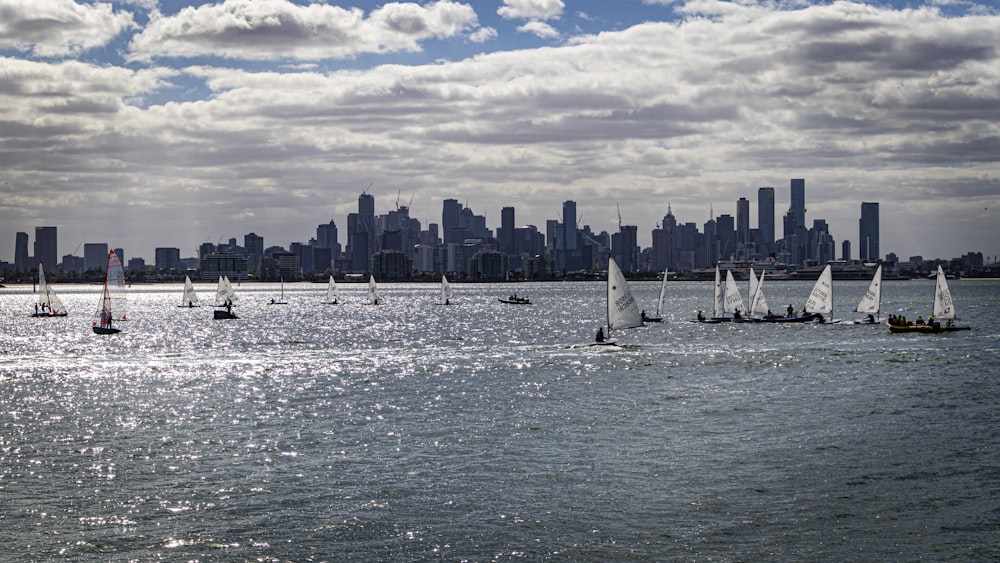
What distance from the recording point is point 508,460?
41469 mm

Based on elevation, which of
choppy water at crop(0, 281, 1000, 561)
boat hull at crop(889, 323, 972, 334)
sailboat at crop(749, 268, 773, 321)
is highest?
sailboat at crop(749, 268, 773, 321)

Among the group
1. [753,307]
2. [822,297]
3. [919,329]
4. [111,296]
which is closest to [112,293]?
[111,296]

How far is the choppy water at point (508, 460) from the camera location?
29922 millimetres

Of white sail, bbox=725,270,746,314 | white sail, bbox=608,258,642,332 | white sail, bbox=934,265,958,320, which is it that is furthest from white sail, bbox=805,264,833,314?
white sail, bbox=608,258,642,332

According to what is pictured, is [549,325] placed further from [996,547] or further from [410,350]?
[996,547]

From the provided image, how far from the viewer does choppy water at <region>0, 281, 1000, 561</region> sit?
29922 mm

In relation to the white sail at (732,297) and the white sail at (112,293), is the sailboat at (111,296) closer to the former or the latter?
the white sail at (112,293)

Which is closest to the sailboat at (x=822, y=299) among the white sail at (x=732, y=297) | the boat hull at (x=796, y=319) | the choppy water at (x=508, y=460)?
the boat hull at (x=796, y=319)

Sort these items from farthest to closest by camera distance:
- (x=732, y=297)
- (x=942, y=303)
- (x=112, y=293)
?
1. (x=732, y=297)
2. (x=112, y=293)
3. (x=942, y=303)

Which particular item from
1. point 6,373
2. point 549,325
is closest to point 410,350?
point 6,373

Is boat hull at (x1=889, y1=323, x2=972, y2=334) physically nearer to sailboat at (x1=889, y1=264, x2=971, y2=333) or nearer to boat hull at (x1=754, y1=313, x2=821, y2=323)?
sailboat at (x1=889, y1=264, x2=971, y2=333)

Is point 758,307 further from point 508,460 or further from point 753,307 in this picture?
point 508,460

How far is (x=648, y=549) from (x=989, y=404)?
35.6m

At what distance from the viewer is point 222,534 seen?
3036 centimetres
